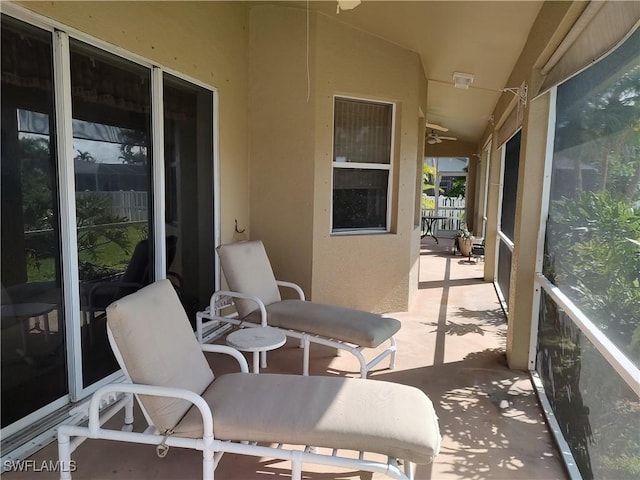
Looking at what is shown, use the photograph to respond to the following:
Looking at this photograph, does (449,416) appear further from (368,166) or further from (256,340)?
(368,166)

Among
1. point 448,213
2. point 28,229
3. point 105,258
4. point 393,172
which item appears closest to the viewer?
point 28,229

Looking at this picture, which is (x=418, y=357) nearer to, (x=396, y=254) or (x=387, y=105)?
(x=396, y=254)

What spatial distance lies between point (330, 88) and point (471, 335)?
2.91m

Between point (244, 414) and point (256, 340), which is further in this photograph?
Answer: point (256, 340)

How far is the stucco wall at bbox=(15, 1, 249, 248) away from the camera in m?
2.63

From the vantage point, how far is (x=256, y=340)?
277cm

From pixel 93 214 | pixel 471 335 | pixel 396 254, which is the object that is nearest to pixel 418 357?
pixel 471 335

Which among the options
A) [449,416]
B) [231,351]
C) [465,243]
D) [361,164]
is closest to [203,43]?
[361,164]

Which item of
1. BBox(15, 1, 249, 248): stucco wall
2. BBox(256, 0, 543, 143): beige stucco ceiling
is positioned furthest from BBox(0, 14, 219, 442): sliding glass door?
BBox(256, 0, 543, 143): beige stucco ceiling

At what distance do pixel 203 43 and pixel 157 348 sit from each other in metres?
2.87

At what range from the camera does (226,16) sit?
405 cm

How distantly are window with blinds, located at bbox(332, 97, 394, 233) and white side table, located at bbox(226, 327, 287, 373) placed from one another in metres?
1.99

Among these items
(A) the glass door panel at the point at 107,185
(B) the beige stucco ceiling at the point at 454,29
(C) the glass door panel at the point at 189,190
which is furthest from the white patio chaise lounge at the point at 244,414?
(B) the beige stucco ceiling at the point at 454,29

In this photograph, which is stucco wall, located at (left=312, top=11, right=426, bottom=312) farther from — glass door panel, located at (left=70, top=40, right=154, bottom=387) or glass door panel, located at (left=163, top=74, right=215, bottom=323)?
glass door panel, located at (left=70, top=40, right=154, bottom=387)
